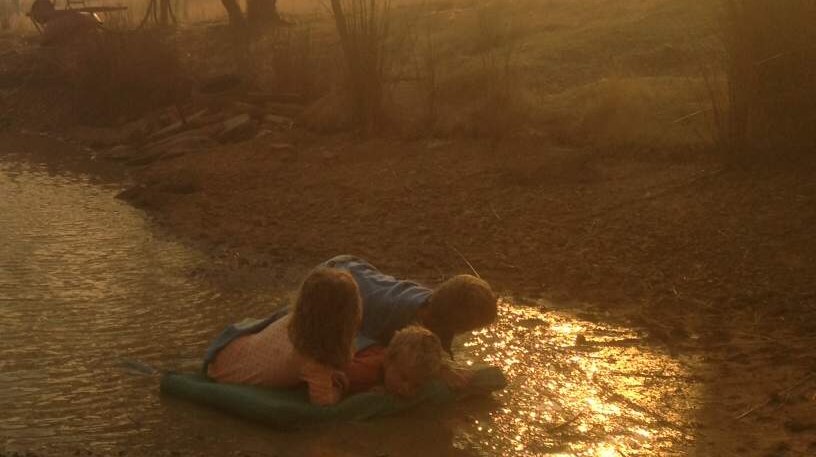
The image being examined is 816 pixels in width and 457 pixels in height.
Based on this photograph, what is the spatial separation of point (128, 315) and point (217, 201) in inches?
158

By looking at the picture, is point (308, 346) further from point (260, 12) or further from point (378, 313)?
point (260, 12)

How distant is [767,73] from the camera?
9.51 meters

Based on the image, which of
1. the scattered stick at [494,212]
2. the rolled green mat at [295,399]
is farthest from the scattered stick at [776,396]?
the scattered stick at [494,212]

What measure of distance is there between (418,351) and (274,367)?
0.72m

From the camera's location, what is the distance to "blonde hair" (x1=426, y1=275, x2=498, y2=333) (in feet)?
18.6

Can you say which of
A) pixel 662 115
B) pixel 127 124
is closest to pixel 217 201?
pixel 662 115

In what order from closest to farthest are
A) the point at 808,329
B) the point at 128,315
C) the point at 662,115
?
the point at 808,329 → the point at 128,315 → the point at 662,115

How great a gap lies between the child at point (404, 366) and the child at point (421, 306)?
0.13 m

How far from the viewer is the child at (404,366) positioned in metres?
5.50

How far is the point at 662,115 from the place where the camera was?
11.2m

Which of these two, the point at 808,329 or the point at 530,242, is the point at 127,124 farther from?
the point at 808,329

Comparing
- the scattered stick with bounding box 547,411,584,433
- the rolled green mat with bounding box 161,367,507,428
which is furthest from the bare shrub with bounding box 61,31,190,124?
the scattered stick with bounding box 547,411,584,433

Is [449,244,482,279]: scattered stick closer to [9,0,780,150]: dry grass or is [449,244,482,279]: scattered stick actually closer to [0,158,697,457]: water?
[0,158,697,457]: water

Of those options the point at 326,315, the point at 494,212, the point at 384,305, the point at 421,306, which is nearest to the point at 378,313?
the point at 384,305
